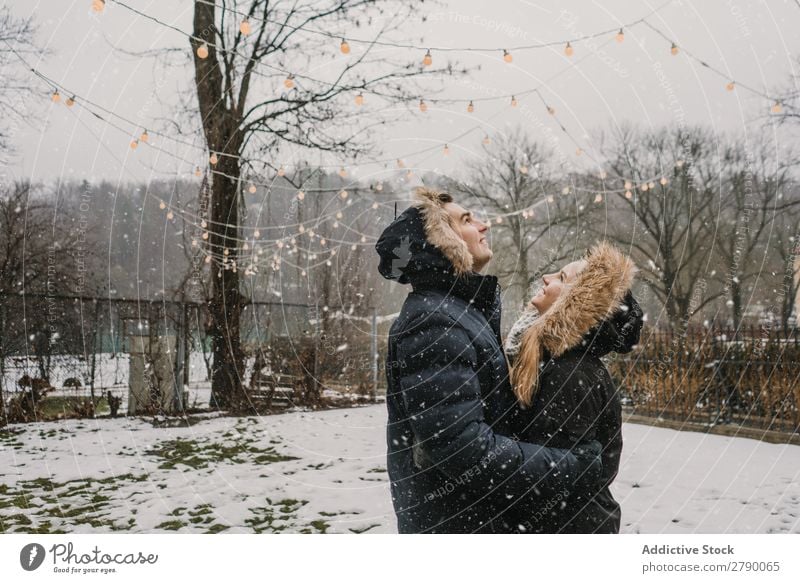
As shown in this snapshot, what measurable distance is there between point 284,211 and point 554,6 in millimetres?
2723

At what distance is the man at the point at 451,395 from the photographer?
3.29 ft

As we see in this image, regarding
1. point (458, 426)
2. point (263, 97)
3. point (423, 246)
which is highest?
point (263, 97)

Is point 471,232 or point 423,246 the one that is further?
point 471,232

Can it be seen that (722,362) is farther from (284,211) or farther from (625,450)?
(284,211)

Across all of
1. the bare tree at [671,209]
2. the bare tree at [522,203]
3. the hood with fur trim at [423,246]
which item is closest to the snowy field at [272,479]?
the bare tree at [522,203]

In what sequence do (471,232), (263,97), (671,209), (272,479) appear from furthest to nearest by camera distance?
(671,209), (263,97), (272,479), (471,232)

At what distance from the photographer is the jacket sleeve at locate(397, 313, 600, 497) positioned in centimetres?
99

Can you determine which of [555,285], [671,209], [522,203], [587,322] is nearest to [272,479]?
[555,285]

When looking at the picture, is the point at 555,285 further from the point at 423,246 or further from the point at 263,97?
the point at 263,97

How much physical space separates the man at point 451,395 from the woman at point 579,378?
0.05m

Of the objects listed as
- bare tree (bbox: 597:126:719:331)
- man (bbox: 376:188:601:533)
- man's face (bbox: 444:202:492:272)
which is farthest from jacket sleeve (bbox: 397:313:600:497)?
bare tree (bbox: 597:126:719:331)

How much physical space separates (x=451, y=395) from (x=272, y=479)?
98.9 inches

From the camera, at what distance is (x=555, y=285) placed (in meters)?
1.39

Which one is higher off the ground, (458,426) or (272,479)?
(458,426)
